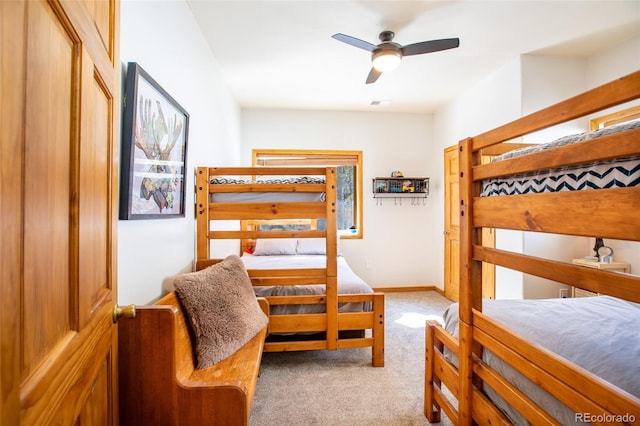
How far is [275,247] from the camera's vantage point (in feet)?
11.9

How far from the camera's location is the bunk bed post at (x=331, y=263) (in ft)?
6.94

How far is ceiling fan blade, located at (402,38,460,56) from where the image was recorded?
6.84ft

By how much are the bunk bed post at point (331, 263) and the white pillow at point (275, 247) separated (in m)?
1.54

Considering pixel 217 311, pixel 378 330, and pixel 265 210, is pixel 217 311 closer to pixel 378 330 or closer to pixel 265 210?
pixel 265 210

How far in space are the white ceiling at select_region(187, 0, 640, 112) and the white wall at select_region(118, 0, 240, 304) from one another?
29 centimetres

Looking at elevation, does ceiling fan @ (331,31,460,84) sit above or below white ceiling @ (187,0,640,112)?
below

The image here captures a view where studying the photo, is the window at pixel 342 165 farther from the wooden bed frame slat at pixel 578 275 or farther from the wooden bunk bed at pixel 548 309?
the wooden bed frame slat at pixel 578 275

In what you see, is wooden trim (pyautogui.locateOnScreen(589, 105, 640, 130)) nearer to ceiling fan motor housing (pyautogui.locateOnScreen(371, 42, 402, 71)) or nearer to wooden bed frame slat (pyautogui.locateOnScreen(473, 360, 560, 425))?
ceiling fan motor housing (pyautogui.locateOnScreen(371, 42, 402, 71))

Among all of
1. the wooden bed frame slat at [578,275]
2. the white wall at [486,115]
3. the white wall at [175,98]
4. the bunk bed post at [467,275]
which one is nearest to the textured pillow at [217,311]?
the white wall at [175,98]

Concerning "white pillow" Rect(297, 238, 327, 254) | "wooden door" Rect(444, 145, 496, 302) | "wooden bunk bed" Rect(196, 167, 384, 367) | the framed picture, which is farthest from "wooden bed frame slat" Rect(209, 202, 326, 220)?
"wooden door" Rect(444, 145, 496, 302)

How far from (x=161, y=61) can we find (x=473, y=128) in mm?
3396

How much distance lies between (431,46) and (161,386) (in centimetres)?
268

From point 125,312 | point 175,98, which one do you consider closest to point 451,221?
point 175,98

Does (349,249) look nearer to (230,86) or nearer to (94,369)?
(230,86)
